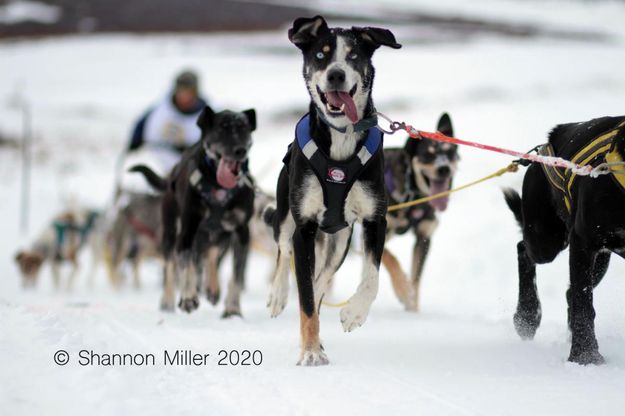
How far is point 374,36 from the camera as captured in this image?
3.96 meters

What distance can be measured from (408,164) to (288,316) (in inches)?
56.1

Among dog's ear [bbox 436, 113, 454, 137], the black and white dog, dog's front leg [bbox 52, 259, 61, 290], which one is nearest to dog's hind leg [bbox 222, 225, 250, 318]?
dog's ear [bbox 436, 113, 454, 137]

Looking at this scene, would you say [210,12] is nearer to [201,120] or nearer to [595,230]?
[201,120]

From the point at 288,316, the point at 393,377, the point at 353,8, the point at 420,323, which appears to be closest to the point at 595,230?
the point at 393,377

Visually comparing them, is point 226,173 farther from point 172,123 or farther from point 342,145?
point 172,123

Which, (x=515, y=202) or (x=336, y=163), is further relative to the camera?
(x=515, y=202)

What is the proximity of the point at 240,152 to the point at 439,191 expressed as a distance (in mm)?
1537

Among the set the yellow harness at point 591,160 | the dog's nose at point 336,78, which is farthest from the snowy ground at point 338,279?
the dog's nose at point 336,78

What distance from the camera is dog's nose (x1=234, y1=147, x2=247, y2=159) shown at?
567 centimetres

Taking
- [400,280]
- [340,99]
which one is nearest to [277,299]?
[340,99]

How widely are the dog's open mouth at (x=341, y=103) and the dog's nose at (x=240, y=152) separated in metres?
1.86

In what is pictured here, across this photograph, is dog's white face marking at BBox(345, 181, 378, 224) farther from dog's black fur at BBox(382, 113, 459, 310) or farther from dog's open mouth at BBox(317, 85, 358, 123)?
dog's black fur at BBox(382, 113, 459, 310)

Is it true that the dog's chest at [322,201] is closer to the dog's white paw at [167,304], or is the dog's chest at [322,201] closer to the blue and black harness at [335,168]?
the blue and black harness at [335,168]

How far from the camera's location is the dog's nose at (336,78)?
374 centimetres
